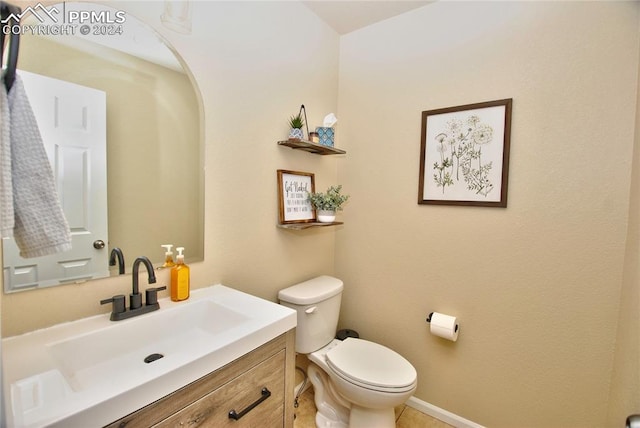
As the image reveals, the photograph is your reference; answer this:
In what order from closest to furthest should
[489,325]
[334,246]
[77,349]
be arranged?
1. [77,349]
2. [489,325]
3. [334,246]

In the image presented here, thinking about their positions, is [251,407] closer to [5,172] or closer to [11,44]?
[5,172]

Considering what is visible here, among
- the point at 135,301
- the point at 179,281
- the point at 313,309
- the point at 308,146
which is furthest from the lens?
the point at 308,146

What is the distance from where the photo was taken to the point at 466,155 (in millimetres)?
1637

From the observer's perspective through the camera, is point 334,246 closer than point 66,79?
No

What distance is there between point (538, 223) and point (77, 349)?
1.95 metres

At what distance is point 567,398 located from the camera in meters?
1.42

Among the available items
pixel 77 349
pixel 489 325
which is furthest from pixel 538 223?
pixel 77 349

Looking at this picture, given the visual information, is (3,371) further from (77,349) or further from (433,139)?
(433,139)

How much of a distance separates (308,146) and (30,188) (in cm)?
132

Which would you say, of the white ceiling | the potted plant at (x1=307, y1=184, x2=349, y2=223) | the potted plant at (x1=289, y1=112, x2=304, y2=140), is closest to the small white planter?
the potted plant at (x1=307, y1=184, x2=349, y2=223)

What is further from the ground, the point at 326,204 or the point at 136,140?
the point at 136,140

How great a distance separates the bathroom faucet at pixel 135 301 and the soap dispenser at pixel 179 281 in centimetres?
7

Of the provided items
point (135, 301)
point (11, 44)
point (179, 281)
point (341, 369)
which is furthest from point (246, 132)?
point (341, 369)

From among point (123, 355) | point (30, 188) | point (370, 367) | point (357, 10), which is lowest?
point (370, 367)
